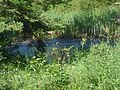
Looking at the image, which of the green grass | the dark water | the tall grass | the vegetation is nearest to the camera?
the green grass

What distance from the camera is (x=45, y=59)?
10430 mm

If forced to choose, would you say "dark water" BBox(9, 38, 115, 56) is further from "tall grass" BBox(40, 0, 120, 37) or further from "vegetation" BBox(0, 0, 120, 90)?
"tall grass" BBox(40, 0, 120, 37)

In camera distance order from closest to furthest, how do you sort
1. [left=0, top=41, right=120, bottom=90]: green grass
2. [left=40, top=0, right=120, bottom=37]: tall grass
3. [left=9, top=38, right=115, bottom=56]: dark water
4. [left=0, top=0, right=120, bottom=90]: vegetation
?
[left=0, top=41, right=120, bottom=90]: green grass → [left=0, top=0, right=120, bottom=90]: vegetation → [left=9, top=38, right=115, bottom=56]: dark water → [left=40, top=0, right=120, bottom=37]: tall grass

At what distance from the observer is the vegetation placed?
7.02 meters

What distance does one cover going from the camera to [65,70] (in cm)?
779

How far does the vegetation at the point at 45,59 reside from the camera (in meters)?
7.02

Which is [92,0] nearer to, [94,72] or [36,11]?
[36,11]

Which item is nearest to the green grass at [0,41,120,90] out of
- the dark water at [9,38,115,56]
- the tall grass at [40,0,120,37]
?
the dark water at [9,38,115,56]

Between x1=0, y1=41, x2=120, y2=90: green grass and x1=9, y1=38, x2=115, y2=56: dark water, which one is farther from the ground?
x1=0, y1=41, x2=120, y2=90: green grass

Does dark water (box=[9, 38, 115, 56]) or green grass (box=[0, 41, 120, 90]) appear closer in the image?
green grass (box=[0, 41, 120, 90])

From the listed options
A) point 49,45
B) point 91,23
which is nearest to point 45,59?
point 49,45

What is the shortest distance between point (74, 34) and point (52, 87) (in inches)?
617

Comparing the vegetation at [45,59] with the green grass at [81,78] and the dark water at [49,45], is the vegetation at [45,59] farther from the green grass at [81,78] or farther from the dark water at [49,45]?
the dark water at [49,45]

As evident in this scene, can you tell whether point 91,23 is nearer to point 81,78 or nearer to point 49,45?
point 49,45
